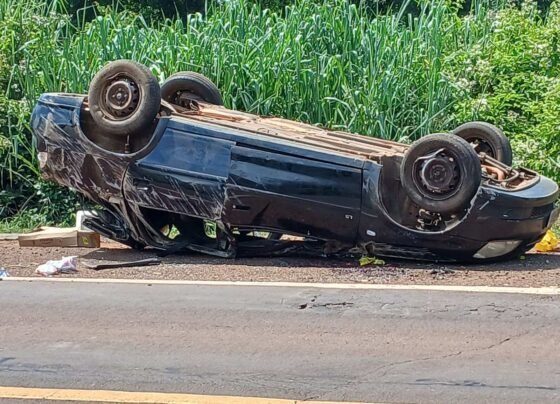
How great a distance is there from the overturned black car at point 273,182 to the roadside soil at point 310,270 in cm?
14

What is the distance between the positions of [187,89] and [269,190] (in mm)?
2449

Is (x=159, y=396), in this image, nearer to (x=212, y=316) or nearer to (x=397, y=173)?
(x=212, y=316)

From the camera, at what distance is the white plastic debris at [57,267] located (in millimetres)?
8330

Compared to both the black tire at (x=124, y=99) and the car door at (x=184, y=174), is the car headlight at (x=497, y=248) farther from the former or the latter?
the black tire at (x=124, y=99)

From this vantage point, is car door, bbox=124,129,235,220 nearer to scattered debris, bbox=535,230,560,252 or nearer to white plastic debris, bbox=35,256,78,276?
white plastic debris, bbox=35,256,78,276

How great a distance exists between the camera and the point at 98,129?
890 cm

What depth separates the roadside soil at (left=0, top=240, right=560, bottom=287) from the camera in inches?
313

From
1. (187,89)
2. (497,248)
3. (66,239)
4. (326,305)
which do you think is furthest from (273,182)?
(66,239)

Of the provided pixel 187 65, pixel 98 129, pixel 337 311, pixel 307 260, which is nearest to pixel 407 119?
pixel 187 65

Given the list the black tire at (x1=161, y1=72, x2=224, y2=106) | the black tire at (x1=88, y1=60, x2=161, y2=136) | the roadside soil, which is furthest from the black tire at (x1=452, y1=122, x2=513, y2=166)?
the black tire at (x1=88, y1=60, x2=161, y2=136)

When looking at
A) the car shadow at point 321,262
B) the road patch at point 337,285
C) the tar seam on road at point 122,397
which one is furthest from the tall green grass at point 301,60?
the tar seam on road at point 122,397

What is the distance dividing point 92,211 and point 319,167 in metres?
2.57

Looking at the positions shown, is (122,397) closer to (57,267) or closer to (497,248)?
(57,267)

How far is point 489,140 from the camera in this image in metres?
9.57
